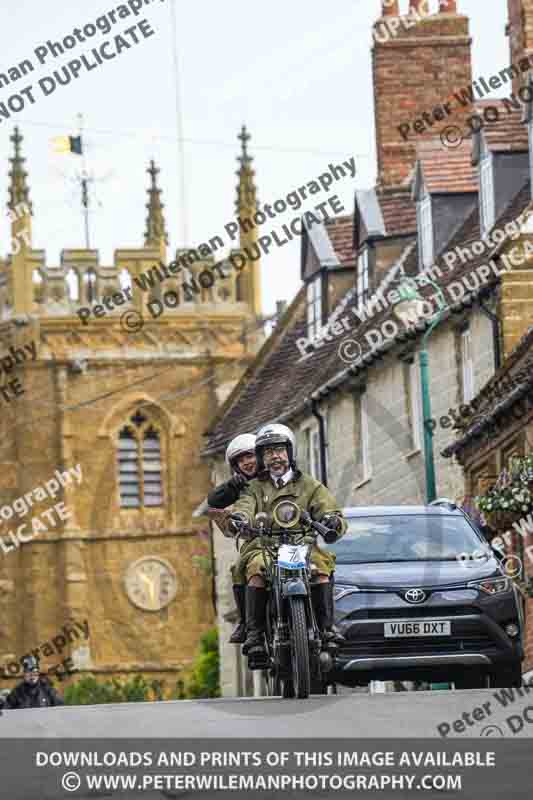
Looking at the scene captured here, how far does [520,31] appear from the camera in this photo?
4006cm

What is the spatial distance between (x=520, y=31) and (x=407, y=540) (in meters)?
19.9

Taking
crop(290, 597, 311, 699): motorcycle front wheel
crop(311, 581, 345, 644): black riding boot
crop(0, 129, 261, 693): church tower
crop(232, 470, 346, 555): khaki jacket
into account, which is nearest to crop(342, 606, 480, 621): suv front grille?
crop(232, 470, 346, 555): khaki jacket

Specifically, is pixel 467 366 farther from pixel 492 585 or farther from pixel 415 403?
pixel 492 585

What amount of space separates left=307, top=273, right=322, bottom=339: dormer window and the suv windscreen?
28.5m

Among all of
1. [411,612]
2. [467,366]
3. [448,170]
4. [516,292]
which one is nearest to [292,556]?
[411,612]

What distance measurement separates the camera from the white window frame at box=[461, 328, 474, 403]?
38.3m

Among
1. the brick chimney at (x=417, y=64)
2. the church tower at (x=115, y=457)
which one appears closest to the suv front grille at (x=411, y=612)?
the brick chimney at (x=417, y=64)

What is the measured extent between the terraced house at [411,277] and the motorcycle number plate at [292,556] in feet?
52.0

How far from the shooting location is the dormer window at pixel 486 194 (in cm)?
3947

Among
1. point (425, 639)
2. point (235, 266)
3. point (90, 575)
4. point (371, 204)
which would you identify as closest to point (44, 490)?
point (90, 575)

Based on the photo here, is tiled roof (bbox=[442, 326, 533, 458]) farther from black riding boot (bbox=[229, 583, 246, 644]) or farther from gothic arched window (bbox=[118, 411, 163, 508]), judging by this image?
gothic arched window (bbox=[118, 411, 163, 508])
